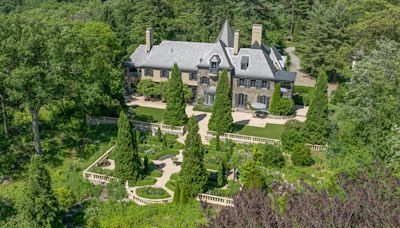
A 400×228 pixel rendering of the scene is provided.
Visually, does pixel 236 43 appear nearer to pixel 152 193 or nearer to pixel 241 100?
pixel 241 100

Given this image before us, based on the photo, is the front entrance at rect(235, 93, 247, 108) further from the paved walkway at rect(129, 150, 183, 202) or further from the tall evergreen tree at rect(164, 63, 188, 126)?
the paved walkway at rect(129, 150, 183, 202)

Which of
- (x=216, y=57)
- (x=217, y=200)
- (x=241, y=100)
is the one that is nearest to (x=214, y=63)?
(x=216, y=57)

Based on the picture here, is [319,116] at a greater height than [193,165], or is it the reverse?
[319,116]

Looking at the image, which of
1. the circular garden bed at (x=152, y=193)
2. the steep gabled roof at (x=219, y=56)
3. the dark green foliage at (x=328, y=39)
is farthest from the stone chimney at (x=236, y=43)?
the circular garden bed at (x=152, y=193)

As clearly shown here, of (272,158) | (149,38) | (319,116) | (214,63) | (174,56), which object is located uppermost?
(149,38)

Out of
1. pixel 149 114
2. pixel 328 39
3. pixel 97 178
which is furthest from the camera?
pixel 328 39

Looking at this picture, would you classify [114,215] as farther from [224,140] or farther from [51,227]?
[224,140]

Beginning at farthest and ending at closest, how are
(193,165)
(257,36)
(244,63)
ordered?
1. (257,36)
2. (244,63)
3. (193,165)
